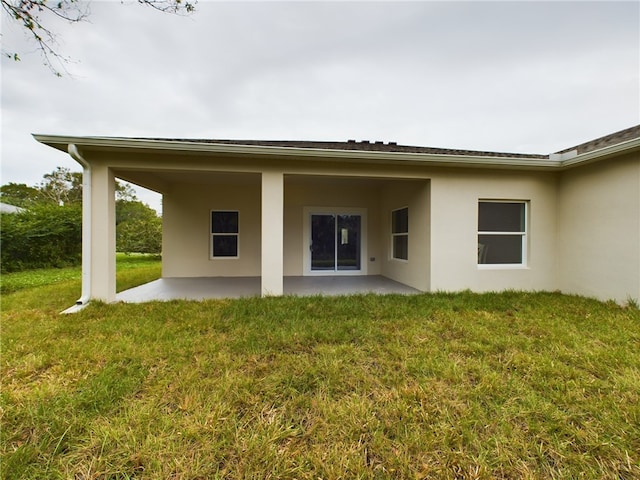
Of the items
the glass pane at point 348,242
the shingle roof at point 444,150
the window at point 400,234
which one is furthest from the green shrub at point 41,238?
the window at point 400,234

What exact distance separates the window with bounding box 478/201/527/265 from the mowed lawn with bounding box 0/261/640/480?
228cm

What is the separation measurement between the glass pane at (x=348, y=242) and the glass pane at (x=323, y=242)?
20cm

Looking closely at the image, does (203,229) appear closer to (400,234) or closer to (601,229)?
(400,234)

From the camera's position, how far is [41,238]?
10.2m

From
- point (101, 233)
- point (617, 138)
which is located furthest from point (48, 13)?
point (617, 138)

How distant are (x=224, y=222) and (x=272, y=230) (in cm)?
365

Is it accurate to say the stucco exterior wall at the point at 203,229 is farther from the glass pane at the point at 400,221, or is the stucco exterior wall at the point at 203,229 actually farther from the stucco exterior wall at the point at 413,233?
the glass pane at the point at 400,221

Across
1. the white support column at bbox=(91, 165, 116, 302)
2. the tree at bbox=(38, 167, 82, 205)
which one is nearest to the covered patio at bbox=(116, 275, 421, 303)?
the white support column at bbox=(91, 165, 116, 302)

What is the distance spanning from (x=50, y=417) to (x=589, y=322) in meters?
6.41

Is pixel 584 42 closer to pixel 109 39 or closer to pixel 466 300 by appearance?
pixel 466 300

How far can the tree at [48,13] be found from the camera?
350cm

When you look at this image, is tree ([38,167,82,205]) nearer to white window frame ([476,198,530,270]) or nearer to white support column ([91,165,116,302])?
white support column ([91,165,116,302])

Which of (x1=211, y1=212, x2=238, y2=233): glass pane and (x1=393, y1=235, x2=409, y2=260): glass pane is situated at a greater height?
(x1=211, y1=212, x2=238, y2=233): glass pane

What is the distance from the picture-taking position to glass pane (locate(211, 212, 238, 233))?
8.59 m
